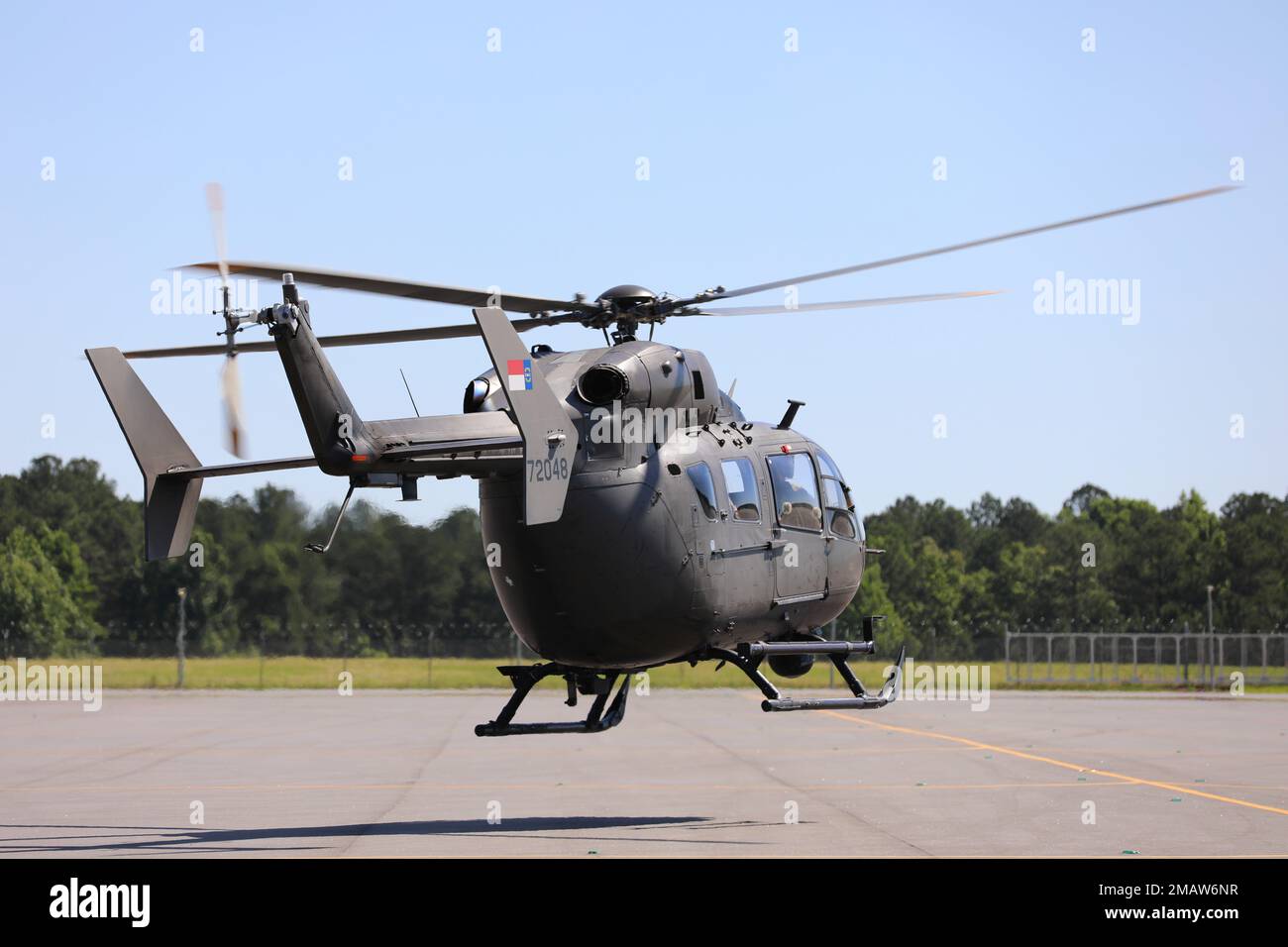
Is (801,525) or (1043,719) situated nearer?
(801,525)

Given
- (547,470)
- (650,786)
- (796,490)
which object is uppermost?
(547,470)

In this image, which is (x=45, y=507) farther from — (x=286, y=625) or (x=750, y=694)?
(x=750, y=694)

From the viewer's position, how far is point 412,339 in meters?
17.0

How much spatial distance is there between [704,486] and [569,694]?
10.8 feet

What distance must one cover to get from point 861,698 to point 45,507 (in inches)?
4042

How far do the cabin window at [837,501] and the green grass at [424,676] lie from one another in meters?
37.0

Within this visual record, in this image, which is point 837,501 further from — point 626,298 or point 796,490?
point 626,298

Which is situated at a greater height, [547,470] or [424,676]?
[547,470]

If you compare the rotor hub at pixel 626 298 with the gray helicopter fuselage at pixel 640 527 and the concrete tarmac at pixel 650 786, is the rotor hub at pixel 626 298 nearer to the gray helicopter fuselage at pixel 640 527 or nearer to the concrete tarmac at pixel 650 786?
the gray helicopter fuselage at pixel 640 527

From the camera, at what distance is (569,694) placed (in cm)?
1823

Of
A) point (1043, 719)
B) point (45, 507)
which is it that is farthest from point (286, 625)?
point (1043, 719)

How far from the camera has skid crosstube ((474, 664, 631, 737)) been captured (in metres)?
17.8

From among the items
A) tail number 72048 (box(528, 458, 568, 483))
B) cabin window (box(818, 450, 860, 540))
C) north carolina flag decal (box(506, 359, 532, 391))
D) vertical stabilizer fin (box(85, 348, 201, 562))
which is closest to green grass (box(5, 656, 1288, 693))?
cabin window (box(818, 450, 860, 540))

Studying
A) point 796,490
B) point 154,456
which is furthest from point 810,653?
point 154,456
